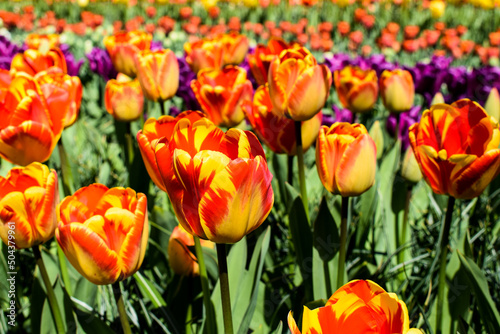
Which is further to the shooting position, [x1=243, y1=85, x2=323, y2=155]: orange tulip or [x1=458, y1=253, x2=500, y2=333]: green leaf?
[x1=243, y1=85, x2=323, y2=155]: orange tulip

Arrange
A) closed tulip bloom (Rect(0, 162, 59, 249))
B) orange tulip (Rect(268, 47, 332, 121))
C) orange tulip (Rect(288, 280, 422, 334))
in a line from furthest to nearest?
orange tulip (Rect(268, 47, 332, 121)), closed tulip bloom (Rect(0, 162, 59, 249)), orange tulip (Rect(288, 280, 422, 334))

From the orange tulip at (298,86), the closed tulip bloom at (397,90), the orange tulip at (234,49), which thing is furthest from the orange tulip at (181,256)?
the orange tulip at (234,49)

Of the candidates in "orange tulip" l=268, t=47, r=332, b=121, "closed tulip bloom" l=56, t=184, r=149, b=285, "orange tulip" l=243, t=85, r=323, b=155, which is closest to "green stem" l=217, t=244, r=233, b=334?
"closed tulip bloom" l=56, t=184, r=149, b=285

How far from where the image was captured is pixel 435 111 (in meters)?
0.98

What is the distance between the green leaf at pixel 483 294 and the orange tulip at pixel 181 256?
1.93 feet

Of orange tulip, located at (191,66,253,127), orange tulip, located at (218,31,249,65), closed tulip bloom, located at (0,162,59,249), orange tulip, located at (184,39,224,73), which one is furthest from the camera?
orange tulip, located at (218,31,249,65)

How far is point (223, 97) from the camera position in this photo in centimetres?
145

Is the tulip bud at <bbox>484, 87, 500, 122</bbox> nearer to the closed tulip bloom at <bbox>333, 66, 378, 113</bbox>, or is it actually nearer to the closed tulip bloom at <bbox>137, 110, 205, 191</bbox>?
the closed tulip bloom at <bbox>333, 66, 378, 113</bbox>

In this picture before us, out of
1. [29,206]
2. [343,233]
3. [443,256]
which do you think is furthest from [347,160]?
[29,206]

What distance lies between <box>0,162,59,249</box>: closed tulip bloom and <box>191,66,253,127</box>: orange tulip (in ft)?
2.11

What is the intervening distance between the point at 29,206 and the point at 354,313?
56cm

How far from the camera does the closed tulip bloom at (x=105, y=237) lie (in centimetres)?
75

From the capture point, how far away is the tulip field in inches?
28.3

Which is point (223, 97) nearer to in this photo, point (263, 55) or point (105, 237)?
point (263, 55)
